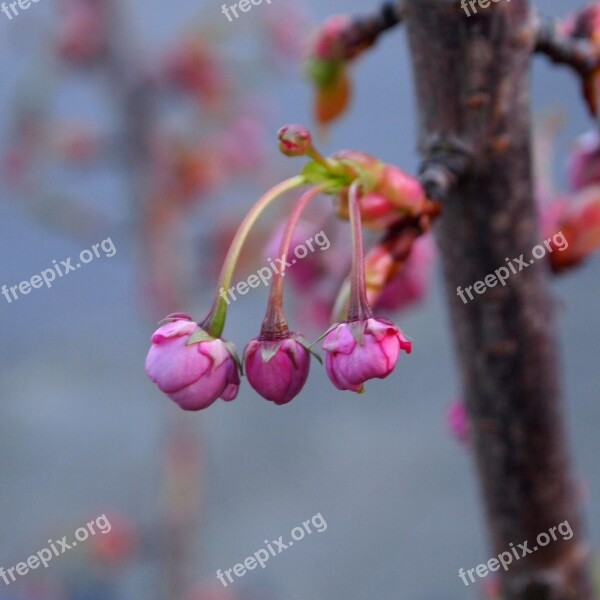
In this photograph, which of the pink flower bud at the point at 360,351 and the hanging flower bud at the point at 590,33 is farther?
the hanging flower bud at the point at 590,33

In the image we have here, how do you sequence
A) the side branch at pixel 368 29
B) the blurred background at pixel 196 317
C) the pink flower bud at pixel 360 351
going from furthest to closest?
1. the blurred background at pixel 196 317
2. the side branch at pixel 368 29
3. the pink flower bud at pixel 360 351

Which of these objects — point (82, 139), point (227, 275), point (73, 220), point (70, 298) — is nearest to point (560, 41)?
point (227, 275)

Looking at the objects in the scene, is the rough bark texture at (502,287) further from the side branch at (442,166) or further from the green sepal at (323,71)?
the green sepal at (323,71)

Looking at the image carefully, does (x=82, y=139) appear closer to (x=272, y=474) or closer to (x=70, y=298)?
(x=272, y=474)

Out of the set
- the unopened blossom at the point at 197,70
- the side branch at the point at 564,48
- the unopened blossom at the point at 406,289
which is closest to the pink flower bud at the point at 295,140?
the side branch at the point at 564,48

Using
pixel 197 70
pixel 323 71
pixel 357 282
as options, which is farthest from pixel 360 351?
pixel 197 70

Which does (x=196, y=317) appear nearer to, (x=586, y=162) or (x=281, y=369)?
(x=586, y=162)

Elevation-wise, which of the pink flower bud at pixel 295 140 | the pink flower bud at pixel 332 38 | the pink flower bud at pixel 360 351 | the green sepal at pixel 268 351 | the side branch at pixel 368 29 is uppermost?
the pink flower bud at pixel 332 38
